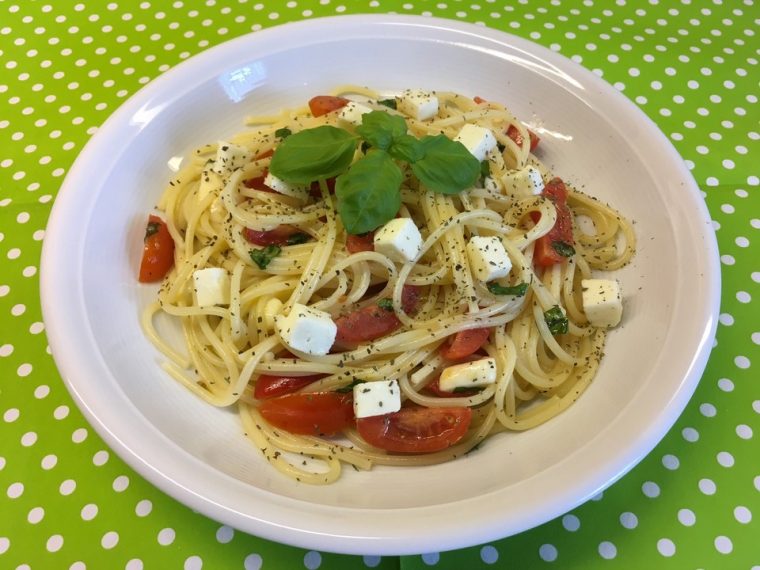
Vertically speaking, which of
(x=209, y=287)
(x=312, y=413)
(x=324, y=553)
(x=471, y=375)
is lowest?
(x=324, y=553)

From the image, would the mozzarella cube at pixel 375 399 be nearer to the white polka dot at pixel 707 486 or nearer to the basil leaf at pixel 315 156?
the basil leaf at pixel 315 156

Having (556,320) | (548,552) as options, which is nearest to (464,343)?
(556,320)

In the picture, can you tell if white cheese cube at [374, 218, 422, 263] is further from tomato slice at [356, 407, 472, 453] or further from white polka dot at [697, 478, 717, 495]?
white polka dot at [697, 478, 717, 495]

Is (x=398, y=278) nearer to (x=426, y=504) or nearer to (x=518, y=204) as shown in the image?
(x=518, y=204)

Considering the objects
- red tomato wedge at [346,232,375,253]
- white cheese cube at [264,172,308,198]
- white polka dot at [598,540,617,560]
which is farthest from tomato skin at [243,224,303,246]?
white polka dot at [598,540,617,560]

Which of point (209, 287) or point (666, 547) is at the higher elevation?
point (209, 287)

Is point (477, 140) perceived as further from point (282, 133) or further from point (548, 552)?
point (548, 552)
